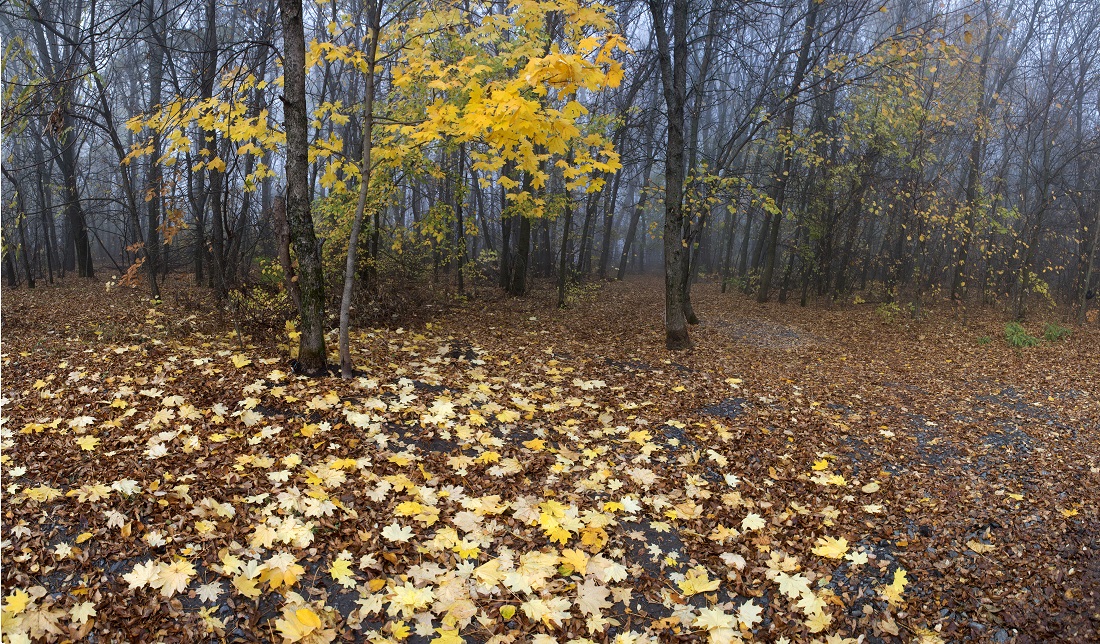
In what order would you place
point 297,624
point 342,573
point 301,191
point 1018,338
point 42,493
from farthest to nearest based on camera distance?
point 1018,338 → point 301,191 → point 42,493 → point 342,573 → point 297,624

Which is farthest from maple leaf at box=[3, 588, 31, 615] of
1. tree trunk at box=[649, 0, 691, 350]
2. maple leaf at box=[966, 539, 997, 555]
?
tree trunk at box=[649, 0, 691, 350]

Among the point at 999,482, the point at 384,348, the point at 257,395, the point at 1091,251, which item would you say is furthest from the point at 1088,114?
the point at 257,395

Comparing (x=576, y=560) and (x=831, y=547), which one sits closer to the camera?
(x=576, y=560)

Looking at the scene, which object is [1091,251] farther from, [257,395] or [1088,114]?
[257,395]

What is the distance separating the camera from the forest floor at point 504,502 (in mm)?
3037

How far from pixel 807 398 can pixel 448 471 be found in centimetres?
525

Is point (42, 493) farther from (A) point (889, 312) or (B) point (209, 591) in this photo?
(A) point (889, 312)

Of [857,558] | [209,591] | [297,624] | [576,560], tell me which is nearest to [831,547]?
[857,558]

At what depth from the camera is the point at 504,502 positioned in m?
4.13

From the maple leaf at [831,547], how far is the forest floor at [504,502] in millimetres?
19

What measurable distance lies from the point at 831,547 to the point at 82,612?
173 inches

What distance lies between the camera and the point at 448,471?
4469 millimetres

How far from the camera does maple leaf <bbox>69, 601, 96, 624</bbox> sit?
2.64 metres

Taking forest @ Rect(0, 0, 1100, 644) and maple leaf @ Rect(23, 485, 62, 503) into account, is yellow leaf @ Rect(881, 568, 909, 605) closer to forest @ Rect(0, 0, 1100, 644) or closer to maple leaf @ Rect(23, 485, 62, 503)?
forest @ Rect(0, 0, 1100, 644)
